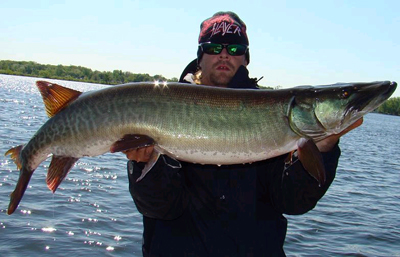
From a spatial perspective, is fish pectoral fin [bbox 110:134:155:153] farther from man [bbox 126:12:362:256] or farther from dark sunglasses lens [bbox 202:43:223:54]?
dark sunglasses lens [bbox 202:43:223:54]

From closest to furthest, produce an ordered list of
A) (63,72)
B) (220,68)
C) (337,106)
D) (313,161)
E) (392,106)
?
(313,161) → (337,106) → (220,68) → (392,106) → (63,72)

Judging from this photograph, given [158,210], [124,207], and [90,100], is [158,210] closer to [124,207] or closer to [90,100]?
[90,100]

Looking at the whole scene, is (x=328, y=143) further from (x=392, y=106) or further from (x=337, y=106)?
(x=392, y=106)

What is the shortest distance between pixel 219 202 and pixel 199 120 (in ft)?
1.95

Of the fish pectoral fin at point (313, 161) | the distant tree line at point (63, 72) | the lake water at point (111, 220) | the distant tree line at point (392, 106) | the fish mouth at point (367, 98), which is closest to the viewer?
the fish pectoral fin at point (313, 161)

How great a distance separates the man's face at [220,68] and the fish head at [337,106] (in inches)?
31.8

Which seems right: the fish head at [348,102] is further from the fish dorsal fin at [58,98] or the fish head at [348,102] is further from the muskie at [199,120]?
the fish dorsal fin at [58,98]

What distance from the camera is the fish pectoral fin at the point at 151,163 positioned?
266cm

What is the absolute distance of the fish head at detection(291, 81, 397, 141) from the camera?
2803 mm

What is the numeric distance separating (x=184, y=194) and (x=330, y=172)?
3.40 feet

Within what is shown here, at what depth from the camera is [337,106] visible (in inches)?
111

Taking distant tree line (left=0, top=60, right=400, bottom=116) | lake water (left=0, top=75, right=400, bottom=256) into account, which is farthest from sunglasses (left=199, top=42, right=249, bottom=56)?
distant tree line (left=0, top=60, right=400, bottom=116)

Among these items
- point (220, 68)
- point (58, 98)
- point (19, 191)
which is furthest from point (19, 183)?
point (220, 68)

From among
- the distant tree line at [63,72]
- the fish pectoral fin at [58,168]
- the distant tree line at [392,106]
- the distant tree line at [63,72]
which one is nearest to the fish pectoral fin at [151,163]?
the fish pectoral fin at [58,168]
